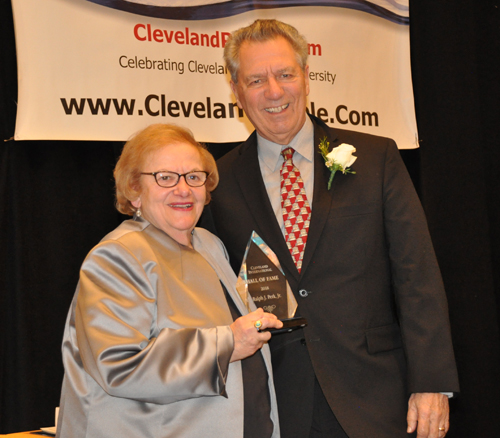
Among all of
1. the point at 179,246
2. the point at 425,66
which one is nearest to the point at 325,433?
the point at 179,246

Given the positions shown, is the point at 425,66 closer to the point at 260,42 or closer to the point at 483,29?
the point at 483,29

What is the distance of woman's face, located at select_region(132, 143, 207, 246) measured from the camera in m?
2.13

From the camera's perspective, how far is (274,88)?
2.51 metres

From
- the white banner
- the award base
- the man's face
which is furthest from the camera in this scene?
the white banner

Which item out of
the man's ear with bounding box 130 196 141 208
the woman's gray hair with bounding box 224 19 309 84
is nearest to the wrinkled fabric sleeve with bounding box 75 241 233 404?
the man's ear with bounding box 130 196 141 208

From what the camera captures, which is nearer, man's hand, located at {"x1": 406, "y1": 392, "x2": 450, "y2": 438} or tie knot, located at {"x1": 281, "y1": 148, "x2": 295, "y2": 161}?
man's hand, located at {"x1": 406, "y1": 392, "x2": 450, "y2": 438}

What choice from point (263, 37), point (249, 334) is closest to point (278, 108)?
point (263, 37)

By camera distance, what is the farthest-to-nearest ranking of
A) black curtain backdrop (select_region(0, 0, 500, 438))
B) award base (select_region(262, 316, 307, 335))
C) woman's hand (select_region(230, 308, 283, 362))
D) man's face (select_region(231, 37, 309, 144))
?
1. black curtain backdrop (select_region(0, 0, 500, 438))
2. man's face (select_region(231, 37, 309, 144))
3. award base (select_region(262, 316, 307, 335))
4. woman's hand (select_region(230, 308, 283, 362))

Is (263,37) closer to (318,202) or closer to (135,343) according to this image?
(318,202)

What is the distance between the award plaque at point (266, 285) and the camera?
211 cm

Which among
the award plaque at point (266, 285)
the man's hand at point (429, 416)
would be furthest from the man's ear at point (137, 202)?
the man's hand at point (429, 416)

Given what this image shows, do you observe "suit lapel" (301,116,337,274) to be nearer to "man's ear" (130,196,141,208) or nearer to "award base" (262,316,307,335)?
"award base" (262,316,307,335)

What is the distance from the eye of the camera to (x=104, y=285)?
1.90 m

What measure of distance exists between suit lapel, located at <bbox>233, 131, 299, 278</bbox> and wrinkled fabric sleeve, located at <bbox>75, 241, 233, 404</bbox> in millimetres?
504
